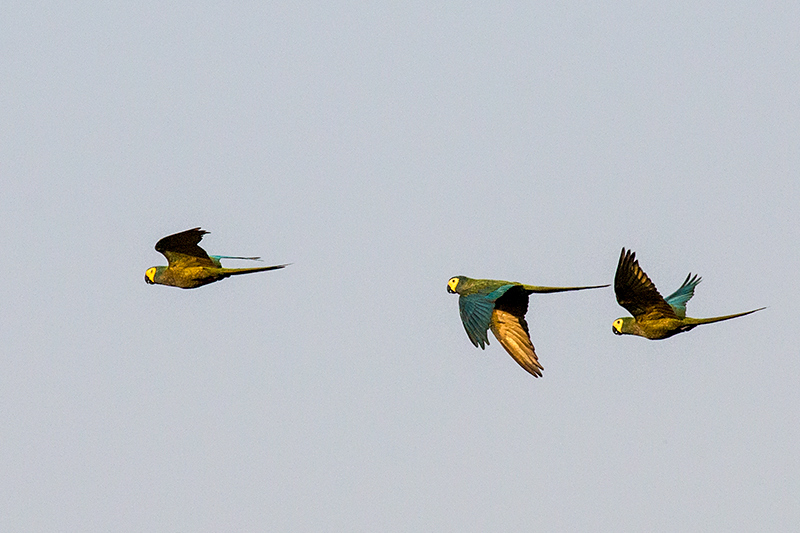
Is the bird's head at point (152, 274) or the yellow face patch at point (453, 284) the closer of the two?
the bird's head at point (152, 274)

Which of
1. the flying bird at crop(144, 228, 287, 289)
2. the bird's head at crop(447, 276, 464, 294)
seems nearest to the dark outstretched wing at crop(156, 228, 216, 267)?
the flying bird at crop(144, 228, 287, 289)

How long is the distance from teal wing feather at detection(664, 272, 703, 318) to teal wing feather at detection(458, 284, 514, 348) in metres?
4.55

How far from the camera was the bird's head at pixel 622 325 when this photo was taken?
107 feet

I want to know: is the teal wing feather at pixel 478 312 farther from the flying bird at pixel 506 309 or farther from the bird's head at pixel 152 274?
the bird's head at pixel 152 274

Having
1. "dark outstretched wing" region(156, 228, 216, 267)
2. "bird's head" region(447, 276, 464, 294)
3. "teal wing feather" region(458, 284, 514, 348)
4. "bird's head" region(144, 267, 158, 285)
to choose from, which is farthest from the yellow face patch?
"bird's head" region(144, 267, 158, 285)

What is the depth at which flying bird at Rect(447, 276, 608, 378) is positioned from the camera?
32.4 m

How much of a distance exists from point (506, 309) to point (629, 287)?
3.63 meters

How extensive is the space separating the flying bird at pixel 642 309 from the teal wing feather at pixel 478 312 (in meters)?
2.73

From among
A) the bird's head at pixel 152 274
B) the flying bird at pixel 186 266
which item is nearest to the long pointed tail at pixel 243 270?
the flying bird at pixel 186 266

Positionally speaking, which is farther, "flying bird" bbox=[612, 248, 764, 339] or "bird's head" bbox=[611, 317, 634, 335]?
"bird's head" bbox=[611, 317, 634, 335]

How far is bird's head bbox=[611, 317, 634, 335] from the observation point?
1282 inches

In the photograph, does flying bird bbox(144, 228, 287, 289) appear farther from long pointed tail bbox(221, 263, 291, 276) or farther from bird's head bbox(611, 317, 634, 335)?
bird's head bbox(611, 317, 634, 335)

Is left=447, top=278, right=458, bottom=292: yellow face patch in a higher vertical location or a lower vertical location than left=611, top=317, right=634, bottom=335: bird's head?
higher

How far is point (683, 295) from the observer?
36.3 m
